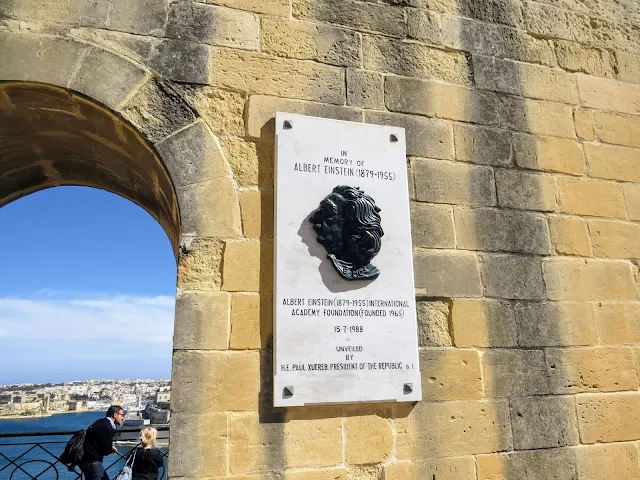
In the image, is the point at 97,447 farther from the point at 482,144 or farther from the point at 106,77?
the point at 482,144

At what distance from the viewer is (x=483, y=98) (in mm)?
2914

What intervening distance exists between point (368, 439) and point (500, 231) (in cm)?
137

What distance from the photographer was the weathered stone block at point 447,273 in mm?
2486

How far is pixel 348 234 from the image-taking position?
2.30 m

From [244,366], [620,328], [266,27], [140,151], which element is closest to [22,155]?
[140,151]

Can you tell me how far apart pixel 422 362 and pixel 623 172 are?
6.46 feet

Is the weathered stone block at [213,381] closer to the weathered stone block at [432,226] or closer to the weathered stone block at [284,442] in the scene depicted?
the weathered stone block at [284,442]

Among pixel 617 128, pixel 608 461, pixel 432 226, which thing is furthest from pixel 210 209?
pixel 617 128

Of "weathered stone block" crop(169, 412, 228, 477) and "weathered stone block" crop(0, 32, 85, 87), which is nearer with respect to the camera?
"weathered stone block" crop(169, 412, 228, 477)

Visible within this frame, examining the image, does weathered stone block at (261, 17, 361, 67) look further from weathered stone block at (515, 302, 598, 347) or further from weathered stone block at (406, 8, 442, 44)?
weathered stone block at (515, 302, 598, 347)

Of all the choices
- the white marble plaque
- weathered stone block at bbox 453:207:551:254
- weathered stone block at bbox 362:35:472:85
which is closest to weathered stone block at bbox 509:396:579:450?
the white marble plaque

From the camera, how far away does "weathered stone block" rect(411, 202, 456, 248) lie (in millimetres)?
2549

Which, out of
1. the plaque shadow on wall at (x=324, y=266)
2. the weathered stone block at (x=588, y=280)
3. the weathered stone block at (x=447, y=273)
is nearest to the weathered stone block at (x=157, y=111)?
the plaque shadow on wall at (x=324, y=266)

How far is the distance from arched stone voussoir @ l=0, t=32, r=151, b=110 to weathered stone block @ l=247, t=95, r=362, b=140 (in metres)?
0.55
